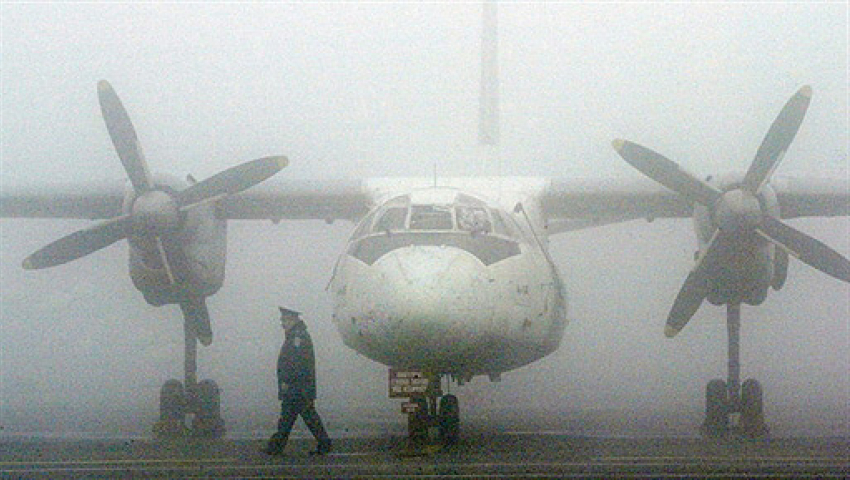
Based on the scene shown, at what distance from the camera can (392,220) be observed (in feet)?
46.1

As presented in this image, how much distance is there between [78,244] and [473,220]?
23.2 ft

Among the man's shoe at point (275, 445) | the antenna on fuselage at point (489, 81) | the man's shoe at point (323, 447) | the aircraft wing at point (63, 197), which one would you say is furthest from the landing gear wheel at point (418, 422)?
the antenna on fuselage at point (489, 81)

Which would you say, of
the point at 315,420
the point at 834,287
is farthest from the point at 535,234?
the point at 834,287

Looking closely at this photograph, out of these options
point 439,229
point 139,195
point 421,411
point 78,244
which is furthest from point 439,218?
point 78,244

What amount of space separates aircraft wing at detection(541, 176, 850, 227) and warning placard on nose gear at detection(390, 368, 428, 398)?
4.93 metres

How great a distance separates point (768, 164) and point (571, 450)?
5.61 metres

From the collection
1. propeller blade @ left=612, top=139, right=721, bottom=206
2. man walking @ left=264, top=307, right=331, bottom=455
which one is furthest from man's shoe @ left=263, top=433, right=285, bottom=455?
propeller blade @ left=612, top=139, right=721, bottom=206

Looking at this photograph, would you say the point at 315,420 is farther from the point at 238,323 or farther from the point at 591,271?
the point at 238,323

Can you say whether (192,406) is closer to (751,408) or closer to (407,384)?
(407,384)

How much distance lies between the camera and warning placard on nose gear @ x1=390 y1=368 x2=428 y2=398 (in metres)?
13.9

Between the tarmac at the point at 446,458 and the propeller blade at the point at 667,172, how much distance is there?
3.49 m

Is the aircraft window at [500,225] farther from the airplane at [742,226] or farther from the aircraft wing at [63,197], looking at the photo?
the aircraft wing at [63,197]

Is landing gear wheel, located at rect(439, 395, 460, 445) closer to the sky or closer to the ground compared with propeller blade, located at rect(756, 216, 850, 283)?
closer to the ground

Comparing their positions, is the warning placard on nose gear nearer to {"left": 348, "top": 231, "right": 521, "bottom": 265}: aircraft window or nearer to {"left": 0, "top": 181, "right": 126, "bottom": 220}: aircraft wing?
{"left": 348, "top": 231, "right": 521, "bottom": 265}: aircraft window
